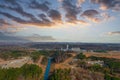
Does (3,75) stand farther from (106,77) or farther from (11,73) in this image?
(106,77)

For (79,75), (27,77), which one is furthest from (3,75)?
(79,75)

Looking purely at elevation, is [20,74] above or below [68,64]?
above

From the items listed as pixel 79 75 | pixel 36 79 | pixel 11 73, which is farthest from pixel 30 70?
pixel 79 75

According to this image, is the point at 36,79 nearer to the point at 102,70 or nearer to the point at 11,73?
the point at 11,73

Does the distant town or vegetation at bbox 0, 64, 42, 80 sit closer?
vegetation at bbox 0, 64, 42, 80

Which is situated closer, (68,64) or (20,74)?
(20,74)

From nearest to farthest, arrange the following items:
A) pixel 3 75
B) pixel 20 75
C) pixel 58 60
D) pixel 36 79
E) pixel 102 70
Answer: pixel 3 75
pixel 20 75
pixel 36 79
pixel 102 70
pixel 58 60

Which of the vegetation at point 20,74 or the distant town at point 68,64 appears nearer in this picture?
the vegetation at point 20,74

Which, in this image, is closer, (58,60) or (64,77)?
(64,77)

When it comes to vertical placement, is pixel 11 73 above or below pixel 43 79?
above

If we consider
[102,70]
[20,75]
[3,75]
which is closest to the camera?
[3,75]
